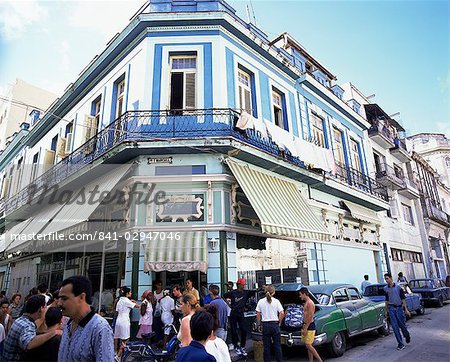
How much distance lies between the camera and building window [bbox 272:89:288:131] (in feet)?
43.5

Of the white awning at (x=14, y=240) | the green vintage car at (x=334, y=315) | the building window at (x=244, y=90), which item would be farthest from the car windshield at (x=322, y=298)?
the white awning at (x=14, y=240)

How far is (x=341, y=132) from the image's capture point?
Answer: 17.6 m

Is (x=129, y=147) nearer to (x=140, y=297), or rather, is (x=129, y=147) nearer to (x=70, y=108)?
(x=140, y=297)

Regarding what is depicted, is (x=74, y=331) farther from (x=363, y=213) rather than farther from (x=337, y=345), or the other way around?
(x=363, y=213)

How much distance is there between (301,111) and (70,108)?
11.0 meters

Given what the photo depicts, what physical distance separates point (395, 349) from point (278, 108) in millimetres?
9440

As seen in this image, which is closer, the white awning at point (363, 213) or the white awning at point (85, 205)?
the white awning at point (85, 205)

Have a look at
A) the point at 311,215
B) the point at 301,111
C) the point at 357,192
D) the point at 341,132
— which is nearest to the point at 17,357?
the point at 311,215

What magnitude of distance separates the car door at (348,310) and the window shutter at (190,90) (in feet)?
23.9

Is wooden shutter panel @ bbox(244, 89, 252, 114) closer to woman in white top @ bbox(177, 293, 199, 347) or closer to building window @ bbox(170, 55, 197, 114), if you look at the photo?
building window @ bbox(170, 55, 197, 114)

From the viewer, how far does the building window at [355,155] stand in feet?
58.7

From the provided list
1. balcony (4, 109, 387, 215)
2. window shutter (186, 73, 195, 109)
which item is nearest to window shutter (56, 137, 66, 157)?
balcony (4, 109, 387, 215)

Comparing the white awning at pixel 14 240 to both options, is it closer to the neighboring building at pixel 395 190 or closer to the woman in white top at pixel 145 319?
the woman in white top at pixel 145 319

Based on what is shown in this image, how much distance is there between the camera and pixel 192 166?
9.93 meters
